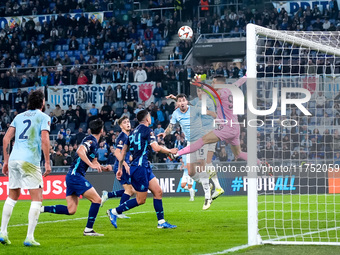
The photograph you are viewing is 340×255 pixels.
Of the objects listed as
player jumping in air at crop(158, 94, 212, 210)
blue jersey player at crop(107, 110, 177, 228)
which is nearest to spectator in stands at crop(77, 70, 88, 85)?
player jumping in air at crop(158, 94, 212, 210)

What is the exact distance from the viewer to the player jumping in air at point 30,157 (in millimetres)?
9188

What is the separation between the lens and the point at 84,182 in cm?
1063

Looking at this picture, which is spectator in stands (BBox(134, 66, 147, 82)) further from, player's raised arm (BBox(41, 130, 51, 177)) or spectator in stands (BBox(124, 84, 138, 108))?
player's raised arm (BBox(41, 130, 51, 177))

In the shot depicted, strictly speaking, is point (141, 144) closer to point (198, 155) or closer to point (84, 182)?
point (84, 182)

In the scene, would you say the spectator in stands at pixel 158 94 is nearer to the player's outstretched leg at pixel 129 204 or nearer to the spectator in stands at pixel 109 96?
the spectator in stands at pixel 109 96

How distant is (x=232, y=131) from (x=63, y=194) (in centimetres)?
1148

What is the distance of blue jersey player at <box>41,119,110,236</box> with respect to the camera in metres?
10.6

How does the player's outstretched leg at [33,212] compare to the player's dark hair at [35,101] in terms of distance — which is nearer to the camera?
the player's outstretched leg at [33,212]

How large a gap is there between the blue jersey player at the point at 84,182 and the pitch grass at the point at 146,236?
1.41 ft

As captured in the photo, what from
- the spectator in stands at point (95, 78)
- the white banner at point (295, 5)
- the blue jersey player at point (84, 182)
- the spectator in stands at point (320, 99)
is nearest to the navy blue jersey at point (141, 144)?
the blue jersey player at point (84, 182)

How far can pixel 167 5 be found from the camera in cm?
3500

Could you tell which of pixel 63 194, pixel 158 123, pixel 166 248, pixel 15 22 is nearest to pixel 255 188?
pixel 166 248

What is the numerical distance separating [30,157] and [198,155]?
9.07m

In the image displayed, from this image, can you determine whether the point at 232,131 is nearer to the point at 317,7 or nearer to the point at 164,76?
the point at 164,76
